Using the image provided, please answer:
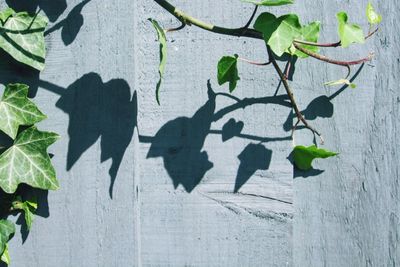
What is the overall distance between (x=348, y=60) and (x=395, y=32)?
9cm

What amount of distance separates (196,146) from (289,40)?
0.26 metres

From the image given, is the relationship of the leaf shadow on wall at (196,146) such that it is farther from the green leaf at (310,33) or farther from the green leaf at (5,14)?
the green leaf at (5,14)

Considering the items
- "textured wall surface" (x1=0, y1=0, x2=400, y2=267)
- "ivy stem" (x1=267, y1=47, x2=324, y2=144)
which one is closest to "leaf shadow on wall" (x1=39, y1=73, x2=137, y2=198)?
"textured wall surface" (x1=0, y1=0, x2=400, y2=267)

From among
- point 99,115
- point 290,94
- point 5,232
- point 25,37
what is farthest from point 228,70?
point 5,232

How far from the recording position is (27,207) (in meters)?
1.25

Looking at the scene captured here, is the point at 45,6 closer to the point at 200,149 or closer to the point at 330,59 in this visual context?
the point at 200,149

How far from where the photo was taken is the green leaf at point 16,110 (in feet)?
3.93

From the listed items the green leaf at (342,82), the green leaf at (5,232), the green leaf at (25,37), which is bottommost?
the green leaf at (5,232)

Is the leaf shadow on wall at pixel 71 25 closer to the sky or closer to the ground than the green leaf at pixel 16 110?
closer to the sky

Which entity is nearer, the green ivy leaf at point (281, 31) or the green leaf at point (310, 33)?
the green ivy leaf at point (281, 31)

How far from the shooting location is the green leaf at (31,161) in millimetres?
1202

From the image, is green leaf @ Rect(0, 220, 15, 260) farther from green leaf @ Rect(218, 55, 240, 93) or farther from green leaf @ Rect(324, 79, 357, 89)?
green leaf @ Rect(324, 79, 357, 89)

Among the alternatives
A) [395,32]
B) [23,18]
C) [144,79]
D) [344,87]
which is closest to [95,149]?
[144,79]

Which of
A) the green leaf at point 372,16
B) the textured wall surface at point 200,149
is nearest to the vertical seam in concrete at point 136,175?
the textured wall surface at point 200,149
